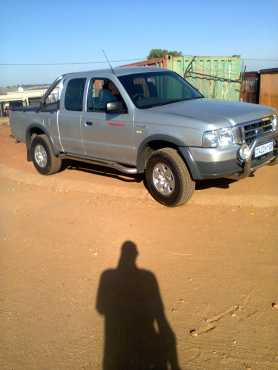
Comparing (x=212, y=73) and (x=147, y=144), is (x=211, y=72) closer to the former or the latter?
(x=212, y=73)

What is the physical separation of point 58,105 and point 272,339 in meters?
5.72

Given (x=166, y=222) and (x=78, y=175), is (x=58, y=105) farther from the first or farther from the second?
(x=166, y=222)

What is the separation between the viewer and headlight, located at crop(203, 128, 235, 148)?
16.0 feet

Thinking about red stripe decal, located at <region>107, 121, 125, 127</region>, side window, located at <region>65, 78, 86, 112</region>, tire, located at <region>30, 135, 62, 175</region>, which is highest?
side window, located at <region>65, 78, 86, 112</region>

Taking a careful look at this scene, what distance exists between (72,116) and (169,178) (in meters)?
2.39

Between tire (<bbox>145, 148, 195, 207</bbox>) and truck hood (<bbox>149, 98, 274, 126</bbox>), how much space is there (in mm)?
570

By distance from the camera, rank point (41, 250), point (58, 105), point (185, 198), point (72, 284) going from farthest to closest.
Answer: point (58, 105) → point (185, 198) → point (41, 250) → point (72, 284)

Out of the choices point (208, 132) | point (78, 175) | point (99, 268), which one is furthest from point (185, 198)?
point (78, 175)

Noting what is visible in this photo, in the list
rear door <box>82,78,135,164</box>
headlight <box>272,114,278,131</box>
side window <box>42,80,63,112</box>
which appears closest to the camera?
headlight <box>272,114,278,131</box>

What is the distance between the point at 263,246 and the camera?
13.5 ft

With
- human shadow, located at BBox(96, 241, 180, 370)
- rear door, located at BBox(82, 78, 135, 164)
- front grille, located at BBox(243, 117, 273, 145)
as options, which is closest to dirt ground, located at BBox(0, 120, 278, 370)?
human shadow, located at BBox(96, 241, 180, 370)

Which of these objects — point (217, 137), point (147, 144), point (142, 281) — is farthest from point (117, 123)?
point (142, 281)

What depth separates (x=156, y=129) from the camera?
543cm

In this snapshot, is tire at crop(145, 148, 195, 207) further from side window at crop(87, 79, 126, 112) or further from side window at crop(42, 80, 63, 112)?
side window at crop(42, 80, 63, 112)
